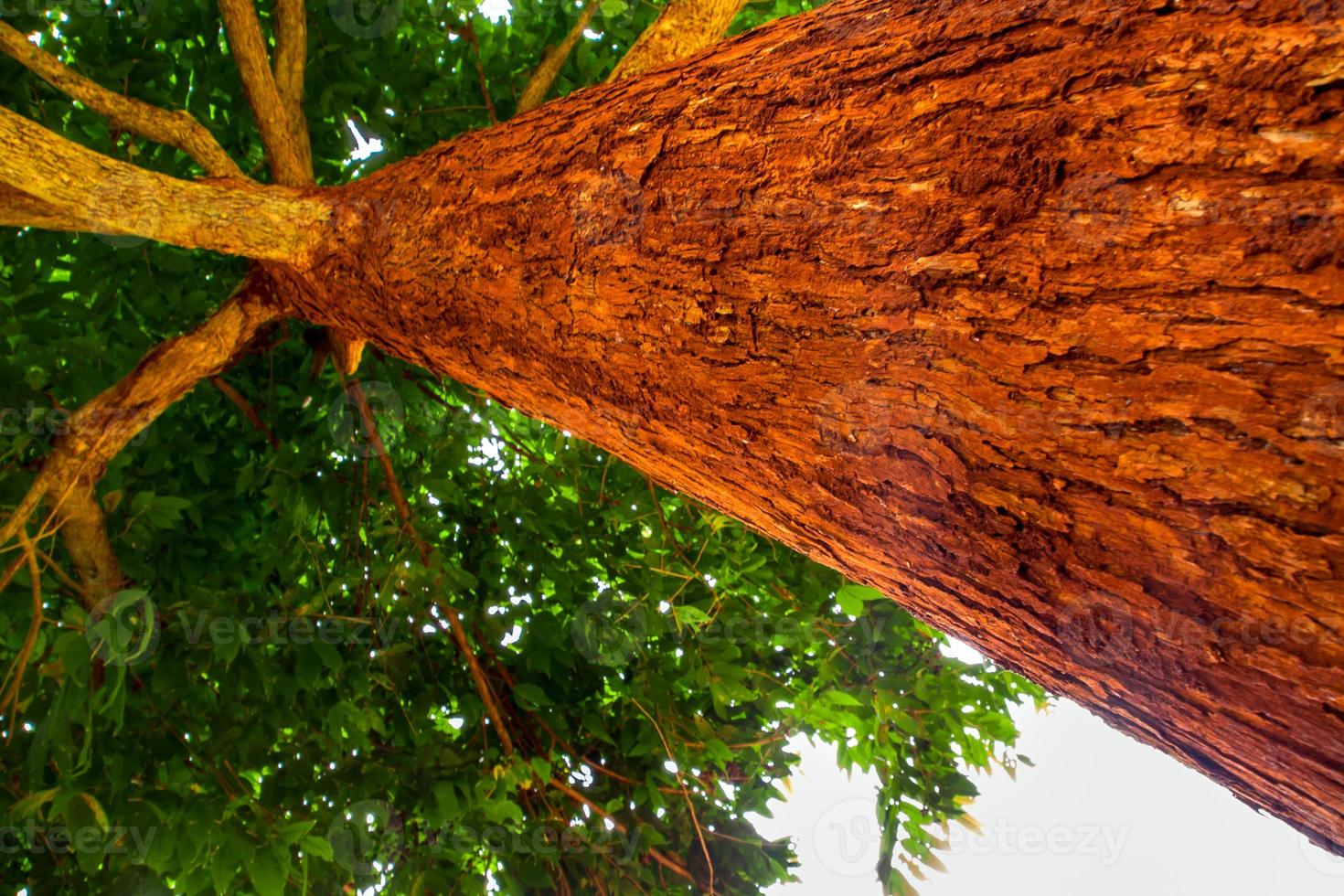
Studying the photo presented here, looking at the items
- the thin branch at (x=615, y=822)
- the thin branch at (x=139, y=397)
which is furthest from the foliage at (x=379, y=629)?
the thin branch at (x=139, y=397)

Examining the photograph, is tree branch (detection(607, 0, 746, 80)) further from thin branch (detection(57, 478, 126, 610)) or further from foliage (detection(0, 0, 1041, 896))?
thin branch (detection(57, 478, 126, 610))

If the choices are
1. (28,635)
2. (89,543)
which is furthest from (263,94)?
(28,635)

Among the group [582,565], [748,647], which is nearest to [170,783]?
[582,565]

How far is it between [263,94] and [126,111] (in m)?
0.50

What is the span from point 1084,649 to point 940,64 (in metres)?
0.72

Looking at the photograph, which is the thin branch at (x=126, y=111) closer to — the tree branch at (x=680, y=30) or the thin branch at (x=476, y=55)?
the thin branch at (x=476, y=55)

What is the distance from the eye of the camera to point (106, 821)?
264 cm

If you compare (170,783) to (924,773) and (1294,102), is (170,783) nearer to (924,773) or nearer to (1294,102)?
(924,773)

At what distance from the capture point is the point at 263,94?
10.7ft

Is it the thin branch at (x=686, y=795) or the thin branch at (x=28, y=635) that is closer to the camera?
the thin branch at (x=28, y=635)

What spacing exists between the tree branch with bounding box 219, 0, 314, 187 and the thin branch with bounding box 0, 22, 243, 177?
9.1 inches

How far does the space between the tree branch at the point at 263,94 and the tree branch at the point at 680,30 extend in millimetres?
1336

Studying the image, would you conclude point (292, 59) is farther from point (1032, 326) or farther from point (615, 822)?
point (1032, 326)

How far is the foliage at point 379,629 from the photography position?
2916mm
